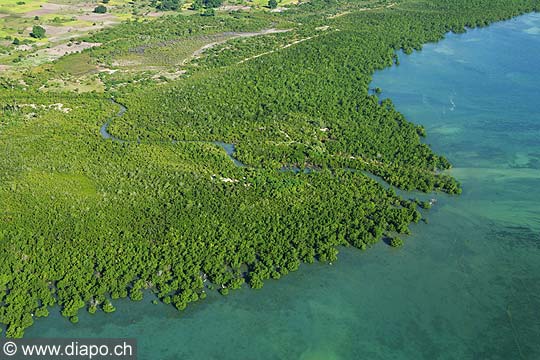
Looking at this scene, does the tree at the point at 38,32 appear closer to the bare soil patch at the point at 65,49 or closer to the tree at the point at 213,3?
the bare soil patch at the point at 65,49

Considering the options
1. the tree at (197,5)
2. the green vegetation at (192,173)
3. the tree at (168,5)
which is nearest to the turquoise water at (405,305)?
the green vegetation at (192,173)

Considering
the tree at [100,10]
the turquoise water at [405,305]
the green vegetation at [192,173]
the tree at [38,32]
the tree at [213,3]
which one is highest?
the tree at [213,3]

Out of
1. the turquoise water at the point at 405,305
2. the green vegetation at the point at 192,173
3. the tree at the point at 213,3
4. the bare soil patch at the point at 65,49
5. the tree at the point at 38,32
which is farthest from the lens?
the tree at the point at 213,3

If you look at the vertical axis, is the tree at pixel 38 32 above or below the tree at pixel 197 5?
below

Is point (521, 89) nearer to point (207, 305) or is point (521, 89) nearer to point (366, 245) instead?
point (366, 245)

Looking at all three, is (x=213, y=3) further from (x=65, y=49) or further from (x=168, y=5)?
(x=65, y=49)

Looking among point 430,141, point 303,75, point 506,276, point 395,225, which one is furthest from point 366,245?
point 303,75

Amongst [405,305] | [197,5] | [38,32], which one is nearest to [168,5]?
[197,5]
